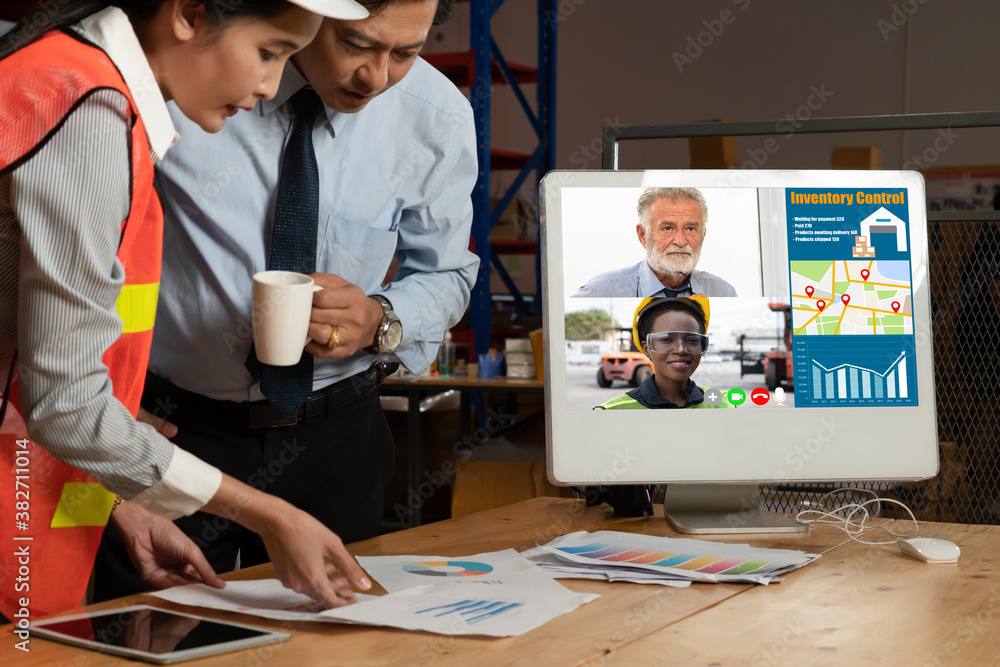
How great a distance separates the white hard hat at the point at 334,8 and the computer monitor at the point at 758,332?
17.4 inches

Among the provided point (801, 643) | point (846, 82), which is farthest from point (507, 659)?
point (846, 82)

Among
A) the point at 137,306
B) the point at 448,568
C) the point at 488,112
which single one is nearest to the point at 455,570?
the point at 448,568

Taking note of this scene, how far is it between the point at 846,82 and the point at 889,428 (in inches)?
190

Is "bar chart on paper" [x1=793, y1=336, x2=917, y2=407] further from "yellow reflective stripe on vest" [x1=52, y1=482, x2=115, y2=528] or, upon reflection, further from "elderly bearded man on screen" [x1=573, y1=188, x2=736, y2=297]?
"yellow reflective stripe on vest" [x1=52, y1=482, x2=115, y2=528]

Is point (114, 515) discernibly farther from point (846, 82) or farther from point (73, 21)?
point (846, 82)

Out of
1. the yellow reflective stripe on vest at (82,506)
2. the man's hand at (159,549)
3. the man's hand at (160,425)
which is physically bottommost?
the man's hand at (159,549)

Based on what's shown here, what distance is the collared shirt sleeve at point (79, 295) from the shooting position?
0.70 meters

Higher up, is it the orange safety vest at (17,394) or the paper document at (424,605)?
the orange safety vest at (17,394)

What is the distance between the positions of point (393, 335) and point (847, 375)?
0.67m

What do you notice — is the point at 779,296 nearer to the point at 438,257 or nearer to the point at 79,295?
the point at 438,257

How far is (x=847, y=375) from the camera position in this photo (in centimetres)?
124

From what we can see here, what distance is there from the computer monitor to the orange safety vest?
533 mm

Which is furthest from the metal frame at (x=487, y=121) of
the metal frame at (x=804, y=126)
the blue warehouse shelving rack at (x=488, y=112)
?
the metal frame at (x=804, y=126)

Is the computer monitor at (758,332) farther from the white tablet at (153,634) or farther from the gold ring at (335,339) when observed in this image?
the white tablet at (153,634)
